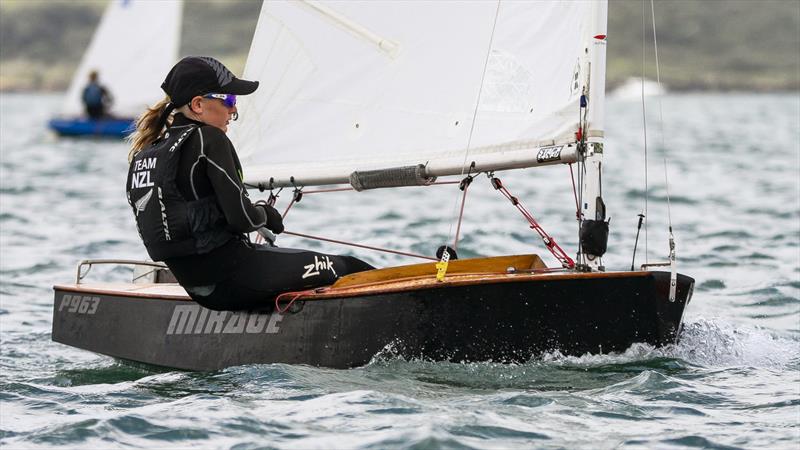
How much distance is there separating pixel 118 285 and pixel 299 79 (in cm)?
164

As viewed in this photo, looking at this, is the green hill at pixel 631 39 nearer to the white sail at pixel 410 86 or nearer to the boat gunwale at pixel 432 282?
the white sail at pixel 410 86

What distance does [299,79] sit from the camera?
807 centimetres

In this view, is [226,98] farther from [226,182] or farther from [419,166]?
[419,166]

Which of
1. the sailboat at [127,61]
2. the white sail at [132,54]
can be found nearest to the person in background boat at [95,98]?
the sailboat at [127,61]

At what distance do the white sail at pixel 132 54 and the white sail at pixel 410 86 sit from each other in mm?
22168

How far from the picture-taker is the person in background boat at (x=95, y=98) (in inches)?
1193

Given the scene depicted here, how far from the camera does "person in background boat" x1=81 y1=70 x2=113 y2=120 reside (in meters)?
30.3

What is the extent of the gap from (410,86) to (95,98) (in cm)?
2414

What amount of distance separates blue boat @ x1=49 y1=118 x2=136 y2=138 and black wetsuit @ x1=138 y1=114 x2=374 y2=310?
2525 centimetres

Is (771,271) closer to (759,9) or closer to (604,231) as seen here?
(604,231)

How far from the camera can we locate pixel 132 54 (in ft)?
103

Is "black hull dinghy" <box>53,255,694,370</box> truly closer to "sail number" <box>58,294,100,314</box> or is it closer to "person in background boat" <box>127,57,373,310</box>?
"person in background boat" <box>127,57,373,310</box>

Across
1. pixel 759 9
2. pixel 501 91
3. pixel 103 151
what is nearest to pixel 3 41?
pixel 759 9

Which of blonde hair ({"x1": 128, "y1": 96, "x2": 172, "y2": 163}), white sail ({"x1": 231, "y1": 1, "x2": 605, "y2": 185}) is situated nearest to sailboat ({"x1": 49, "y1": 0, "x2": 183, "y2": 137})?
white sail ({"x1": 231, "y1": 1, "x2": 605, "y2": 185})
